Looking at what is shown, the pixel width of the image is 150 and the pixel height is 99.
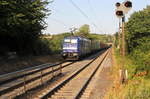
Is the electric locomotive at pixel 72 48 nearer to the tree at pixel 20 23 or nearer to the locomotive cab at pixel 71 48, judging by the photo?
the locomotive cab at pixel 71 48

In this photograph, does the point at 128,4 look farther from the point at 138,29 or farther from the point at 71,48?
the point at 71,48

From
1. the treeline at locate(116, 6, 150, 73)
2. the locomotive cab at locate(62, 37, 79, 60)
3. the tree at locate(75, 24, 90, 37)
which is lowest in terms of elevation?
the locomotive cab at locate(62, 37, 79, 60)

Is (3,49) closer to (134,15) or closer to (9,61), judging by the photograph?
(9,61)

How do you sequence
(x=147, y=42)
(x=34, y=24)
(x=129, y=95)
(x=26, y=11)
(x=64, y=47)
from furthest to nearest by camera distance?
(x=64, y=47) → (x=34, y=24) → (x=26, y=11) → (x=147, y=42) → (x=129, y=95)

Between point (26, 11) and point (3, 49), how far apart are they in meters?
4.71

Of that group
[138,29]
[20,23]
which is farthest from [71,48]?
[20,23]

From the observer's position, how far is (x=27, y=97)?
43.4 feet

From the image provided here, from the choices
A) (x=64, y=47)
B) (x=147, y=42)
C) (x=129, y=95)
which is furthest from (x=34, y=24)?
(x=129, y=95)

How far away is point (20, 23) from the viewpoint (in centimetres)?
2897

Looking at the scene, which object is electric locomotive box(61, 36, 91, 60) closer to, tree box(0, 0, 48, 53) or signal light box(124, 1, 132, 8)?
tree box(0, 0, 48, 53)

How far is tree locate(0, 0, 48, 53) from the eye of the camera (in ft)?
90.9

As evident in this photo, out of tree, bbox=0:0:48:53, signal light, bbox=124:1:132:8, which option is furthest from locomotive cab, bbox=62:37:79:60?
signal light, bbox=124:1:132:8

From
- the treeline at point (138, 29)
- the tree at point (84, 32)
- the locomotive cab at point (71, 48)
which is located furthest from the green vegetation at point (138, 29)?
the tree at point (84, 32)

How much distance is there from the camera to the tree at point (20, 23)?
27719 mm
